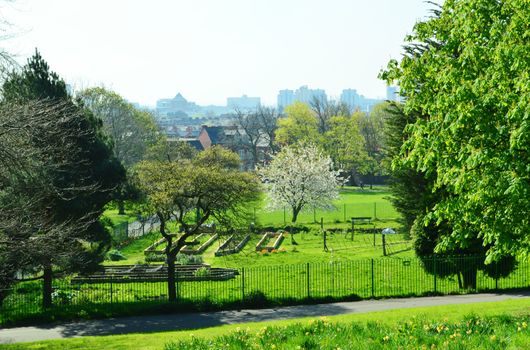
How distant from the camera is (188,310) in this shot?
2519 cm

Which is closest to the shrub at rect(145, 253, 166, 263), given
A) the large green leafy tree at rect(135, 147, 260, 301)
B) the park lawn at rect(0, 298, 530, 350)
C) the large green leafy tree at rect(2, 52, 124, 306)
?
the large green leafy tree at rect(2, 52, 124, 306)

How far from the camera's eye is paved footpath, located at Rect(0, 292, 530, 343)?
73.8 feet

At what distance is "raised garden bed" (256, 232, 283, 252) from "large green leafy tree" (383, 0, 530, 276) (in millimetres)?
24972

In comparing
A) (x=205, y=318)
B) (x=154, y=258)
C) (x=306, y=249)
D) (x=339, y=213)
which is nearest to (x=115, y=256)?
(x=154, y=258)

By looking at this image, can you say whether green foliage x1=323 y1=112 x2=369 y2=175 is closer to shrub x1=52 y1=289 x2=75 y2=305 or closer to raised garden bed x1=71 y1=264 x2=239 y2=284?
raised garden bed x1=71 y1=264 x2=239 y2=284

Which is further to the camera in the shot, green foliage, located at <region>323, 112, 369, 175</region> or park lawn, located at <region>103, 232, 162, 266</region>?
green foliage, located at <region>323, 112, 369, 175</region>

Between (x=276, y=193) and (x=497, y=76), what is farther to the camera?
(x=276, y=193)

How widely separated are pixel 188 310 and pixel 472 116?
14.0 m

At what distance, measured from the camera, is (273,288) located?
93.5 ft

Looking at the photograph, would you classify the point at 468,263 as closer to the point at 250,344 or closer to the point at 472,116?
the point at 472,116

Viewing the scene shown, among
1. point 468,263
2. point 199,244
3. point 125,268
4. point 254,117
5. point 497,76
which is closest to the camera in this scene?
point 497,76

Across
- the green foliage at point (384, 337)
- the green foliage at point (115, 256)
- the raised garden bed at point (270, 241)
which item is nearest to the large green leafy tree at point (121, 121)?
the raised garden bed at point (270, 241)

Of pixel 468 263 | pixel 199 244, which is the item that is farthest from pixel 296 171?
pixel 468 263

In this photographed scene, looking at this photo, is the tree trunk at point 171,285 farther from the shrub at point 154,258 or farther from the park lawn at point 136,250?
the shrub at point 154,258
